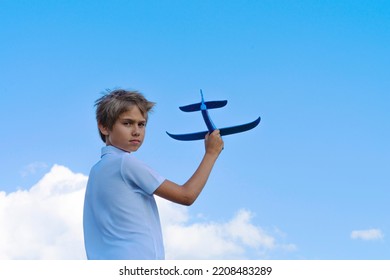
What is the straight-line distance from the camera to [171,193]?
342 centimetres

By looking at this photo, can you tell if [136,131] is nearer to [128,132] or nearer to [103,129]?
[128,132]

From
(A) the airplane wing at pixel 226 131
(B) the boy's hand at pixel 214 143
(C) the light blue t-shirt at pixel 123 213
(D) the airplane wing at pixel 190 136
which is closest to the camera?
(C) the light blue t-shirt at pixel 123 213

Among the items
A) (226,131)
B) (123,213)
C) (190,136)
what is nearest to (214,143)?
(226,131)

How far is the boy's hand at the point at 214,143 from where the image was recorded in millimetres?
3680

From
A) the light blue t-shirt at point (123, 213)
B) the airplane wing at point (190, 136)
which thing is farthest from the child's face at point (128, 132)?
the airplane wing at point (190, 136)

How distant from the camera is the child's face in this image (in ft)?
12.2

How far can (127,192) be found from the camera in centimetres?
348

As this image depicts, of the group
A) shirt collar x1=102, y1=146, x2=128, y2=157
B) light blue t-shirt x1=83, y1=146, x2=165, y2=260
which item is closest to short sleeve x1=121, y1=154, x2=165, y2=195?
light blue t-shirt x1=83, y1=146, x2=165, y2=260

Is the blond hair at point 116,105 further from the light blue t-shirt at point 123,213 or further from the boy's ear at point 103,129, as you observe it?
the light blue t-shirt at point 123,213

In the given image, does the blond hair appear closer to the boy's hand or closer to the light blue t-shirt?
the light blue t-shirt
